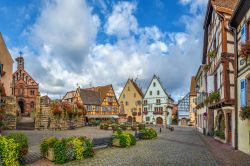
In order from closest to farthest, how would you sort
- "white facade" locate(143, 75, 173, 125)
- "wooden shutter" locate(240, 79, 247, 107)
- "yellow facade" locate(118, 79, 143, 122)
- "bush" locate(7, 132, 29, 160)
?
"bush" locate(7, 132, 29, 160) → "wooden shutter" locate(240, 79, 247, 107) → "white facade" locate(143, 75, 173, 125) → "yellow facade" locate(118, 79, 143, 122)

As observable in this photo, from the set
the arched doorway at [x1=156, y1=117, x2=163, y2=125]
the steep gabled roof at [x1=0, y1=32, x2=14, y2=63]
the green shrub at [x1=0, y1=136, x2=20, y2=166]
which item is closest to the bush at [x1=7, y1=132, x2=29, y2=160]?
the green shrub at [x1=0, y1=136, x2=20, y2=166]

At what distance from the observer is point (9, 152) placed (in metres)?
10.0

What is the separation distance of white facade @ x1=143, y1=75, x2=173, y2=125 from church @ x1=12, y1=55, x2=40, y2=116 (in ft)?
82.1

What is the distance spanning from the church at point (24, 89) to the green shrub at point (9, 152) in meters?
42.2

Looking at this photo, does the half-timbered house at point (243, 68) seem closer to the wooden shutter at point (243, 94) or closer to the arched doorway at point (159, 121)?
the wooden shutter at point (243, 94)

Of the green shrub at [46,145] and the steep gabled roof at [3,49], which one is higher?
the steep gabled roof at [3,49]

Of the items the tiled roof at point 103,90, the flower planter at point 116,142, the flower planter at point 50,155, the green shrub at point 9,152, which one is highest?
the tiled roof at point 103,90

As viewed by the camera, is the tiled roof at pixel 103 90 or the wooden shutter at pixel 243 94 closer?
the wooden shutter at pixel 243 94

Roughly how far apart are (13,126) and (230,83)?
931 inches

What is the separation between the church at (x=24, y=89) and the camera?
166ft

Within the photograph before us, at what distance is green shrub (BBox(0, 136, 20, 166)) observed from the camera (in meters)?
9.87

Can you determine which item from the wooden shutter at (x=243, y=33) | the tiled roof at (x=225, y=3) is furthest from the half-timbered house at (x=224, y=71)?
the wooden shutter at (x=243, y=33)

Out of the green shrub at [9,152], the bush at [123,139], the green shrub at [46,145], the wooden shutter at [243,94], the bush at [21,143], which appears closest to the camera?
the green shrub at [9,152]

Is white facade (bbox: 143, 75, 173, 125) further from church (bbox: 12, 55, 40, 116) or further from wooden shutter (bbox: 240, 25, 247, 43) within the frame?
wooden shutter (bbox: 240, 25, 247, 43)
